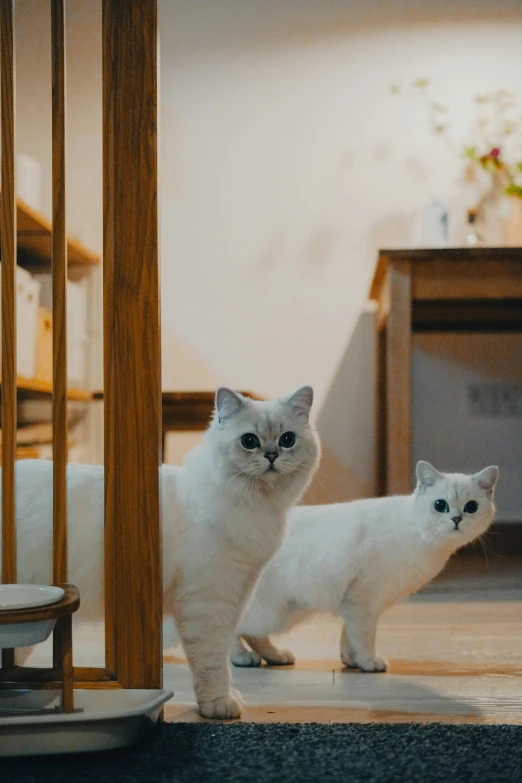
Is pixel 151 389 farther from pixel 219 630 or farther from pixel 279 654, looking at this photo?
pixel 279 654

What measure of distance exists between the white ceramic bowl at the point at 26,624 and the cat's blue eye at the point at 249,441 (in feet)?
1.35

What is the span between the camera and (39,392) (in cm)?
279

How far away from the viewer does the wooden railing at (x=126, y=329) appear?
124 cm

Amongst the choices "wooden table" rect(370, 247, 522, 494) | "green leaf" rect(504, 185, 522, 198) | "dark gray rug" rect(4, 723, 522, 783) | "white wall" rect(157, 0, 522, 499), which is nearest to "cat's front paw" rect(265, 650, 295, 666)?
"dark gray rug" rect(4, 723, 522, 783)

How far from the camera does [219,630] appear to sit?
132 centimetres

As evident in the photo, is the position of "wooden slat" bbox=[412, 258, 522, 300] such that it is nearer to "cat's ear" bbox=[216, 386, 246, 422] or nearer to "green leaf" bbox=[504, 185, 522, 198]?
"green leaf" bbox=[504, 185, 522, 198]

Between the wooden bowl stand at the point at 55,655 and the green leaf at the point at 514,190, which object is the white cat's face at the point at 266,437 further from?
the green leaf at the point at 514,190

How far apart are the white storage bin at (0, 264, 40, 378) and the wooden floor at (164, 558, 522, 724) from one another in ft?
3.42

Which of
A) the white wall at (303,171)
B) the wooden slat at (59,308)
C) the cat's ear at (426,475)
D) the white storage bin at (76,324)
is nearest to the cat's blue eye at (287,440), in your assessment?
the wooden slat at (59,308)

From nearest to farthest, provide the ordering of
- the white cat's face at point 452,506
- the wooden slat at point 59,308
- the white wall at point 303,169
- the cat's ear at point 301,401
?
the wooden slat at point 59,308 < the cat's ear at point 301,401 < the white cat's face at point 452,506 < the white wall at point 303,169

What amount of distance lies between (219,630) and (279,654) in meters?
0.43

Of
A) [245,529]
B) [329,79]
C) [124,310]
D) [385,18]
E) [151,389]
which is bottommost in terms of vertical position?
[245,529]

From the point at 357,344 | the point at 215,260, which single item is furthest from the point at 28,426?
the point at 357,344

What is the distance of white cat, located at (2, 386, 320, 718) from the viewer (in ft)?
4.22
